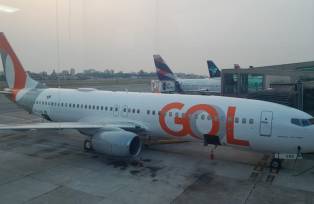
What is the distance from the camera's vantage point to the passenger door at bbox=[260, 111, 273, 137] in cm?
1303

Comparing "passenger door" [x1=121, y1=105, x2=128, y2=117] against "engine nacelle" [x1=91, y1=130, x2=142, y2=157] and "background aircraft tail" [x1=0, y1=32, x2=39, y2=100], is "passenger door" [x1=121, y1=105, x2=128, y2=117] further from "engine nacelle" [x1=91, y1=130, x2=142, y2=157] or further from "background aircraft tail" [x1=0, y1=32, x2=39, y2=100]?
"background aircraft tail" [x1=0, y1=32, x2=39, y2=100]

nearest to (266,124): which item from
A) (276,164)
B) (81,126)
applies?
(276,164)

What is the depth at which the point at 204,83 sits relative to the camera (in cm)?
4941

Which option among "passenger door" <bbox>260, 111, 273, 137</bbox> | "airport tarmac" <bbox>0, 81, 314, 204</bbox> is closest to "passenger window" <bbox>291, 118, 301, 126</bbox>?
"passenger door" <bbox>260, 111, 273, 137</bbox>

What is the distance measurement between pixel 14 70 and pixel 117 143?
516 inches

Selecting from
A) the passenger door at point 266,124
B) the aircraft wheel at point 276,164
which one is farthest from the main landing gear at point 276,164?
the passenger door at point 266,124

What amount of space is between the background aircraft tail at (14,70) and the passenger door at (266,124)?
55.4ft

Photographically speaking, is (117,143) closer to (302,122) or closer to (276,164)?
(276,164)

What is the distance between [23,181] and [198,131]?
316 inches

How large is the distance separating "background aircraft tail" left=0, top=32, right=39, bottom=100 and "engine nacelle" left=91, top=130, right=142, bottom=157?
35.2ft

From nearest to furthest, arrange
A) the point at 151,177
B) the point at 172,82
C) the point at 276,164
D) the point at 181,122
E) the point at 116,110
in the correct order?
the point at 151,177 < the point at 276,164 < the point at 181,122 < the point at 116,110 < the point at 172,82

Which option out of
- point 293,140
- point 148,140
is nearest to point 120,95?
point 148,140

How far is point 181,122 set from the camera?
14977 mm

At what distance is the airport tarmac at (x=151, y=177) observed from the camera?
10.4 metres
